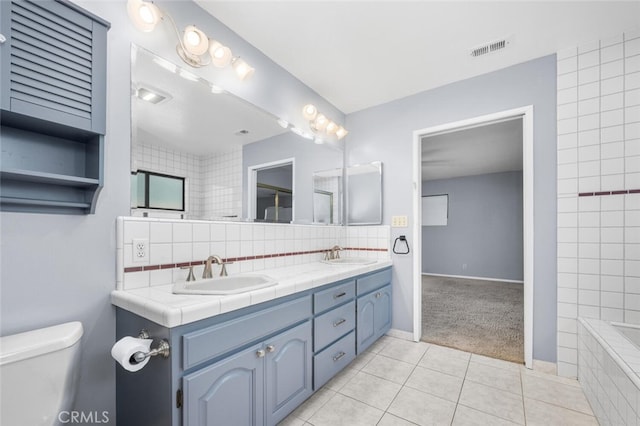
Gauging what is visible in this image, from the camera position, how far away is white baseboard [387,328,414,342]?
263 centimetres

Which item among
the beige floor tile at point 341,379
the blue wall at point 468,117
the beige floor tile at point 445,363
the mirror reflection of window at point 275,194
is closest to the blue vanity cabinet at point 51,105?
the mirror reflection of window at point 275,194

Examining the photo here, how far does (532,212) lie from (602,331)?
860 millimetres

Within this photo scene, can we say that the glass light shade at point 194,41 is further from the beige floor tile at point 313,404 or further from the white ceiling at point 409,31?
the beige floor tile at point 313,404

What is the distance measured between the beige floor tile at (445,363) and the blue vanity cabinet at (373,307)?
42 cm

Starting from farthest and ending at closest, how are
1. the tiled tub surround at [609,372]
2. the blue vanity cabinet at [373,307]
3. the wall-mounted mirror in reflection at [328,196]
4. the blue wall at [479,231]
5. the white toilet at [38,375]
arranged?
the blue wall at [479,231] < the wall-mounted mirror in reflection at [328,196] < the blue vanity cabinet at [373,307] < the tiled tub surround at [609,372] < the white toilet at [38,375]

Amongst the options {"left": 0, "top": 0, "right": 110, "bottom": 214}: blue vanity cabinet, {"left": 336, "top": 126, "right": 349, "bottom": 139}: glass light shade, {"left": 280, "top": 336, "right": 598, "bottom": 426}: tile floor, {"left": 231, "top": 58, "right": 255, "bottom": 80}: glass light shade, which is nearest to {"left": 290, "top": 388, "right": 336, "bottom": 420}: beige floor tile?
{"left": 280, "top": 336, "right": 598, "bottom": 426}: tile floor

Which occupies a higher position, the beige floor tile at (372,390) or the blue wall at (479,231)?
the blue wall at (479,231)

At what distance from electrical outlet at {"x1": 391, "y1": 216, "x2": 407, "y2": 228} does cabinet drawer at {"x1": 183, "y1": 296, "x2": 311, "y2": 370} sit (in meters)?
1.49

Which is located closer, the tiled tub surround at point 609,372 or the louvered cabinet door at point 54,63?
the louvered cabinet door at point 54,63

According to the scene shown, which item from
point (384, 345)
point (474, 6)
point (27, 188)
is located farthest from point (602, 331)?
point (27, 188)

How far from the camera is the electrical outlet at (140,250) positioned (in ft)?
4.36

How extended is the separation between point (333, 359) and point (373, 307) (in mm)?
667

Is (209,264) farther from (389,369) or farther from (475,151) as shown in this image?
(475,151)

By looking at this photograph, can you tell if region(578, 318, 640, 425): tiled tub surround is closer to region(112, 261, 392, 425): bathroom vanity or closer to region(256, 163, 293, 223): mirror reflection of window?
region(112, 261, 392, 425): bathroom vanity
